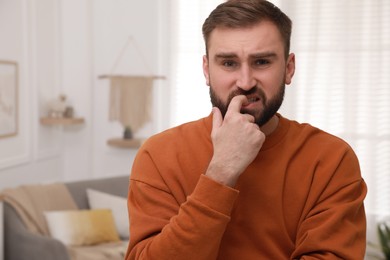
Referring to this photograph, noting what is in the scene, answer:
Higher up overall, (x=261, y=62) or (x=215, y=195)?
(x=261, y=62)

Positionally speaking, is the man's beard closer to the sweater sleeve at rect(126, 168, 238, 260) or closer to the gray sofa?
the sweater sleeve at rect(126, 168, 238, 260)

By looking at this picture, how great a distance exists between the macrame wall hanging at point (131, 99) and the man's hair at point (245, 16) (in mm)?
3699

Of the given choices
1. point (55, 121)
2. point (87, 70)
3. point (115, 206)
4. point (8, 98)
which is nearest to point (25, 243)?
point (115, 206)

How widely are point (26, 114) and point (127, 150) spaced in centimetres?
102

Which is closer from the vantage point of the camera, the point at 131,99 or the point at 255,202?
the point at 255,202

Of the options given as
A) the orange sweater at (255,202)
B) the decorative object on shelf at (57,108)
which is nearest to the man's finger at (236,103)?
the orange sweater at (255,202)

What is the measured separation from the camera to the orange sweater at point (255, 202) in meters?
1.10

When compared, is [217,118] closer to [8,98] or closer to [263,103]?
[263,103]

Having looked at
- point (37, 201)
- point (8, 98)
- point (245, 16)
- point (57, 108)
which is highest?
point (245, 16)

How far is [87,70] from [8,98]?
3.26 ft

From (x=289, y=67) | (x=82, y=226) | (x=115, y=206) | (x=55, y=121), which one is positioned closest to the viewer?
(x=289, y=67)

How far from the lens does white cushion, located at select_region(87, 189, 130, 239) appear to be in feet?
13.1

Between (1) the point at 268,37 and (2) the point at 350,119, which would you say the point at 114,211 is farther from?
(1) the point at 268,37

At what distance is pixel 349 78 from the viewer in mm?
4418
